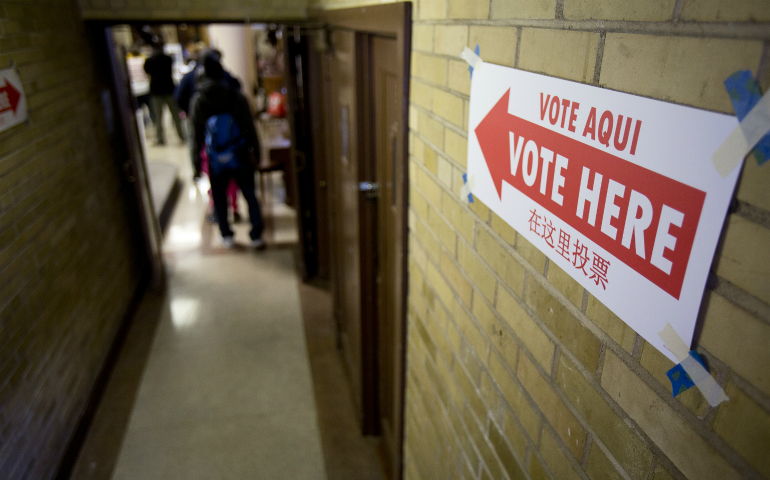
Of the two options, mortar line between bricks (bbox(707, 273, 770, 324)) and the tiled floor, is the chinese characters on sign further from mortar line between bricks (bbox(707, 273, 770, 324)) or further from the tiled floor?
the tiled floor

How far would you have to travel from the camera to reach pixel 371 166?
2.37 metres

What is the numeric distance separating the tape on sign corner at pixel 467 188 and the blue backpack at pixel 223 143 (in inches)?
146

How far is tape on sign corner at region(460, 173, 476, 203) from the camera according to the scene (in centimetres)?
117

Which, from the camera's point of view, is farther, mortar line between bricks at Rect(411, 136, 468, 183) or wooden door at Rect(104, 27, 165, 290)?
wooden door at Rect(104, 27, 165, 290)

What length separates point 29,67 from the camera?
2549 millimetres

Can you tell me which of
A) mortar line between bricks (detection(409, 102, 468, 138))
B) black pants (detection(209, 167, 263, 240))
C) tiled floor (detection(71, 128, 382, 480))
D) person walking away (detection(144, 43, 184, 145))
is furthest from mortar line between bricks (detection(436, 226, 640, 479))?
person walking away (detection(144, 43, 184, 145))

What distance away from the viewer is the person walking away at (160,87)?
299 inches

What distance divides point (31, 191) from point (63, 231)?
0.40 metres

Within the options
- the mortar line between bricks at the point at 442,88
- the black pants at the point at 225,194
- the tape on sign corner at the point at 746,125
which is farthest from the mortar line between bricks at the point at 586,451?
the black pants at the point at 225,194

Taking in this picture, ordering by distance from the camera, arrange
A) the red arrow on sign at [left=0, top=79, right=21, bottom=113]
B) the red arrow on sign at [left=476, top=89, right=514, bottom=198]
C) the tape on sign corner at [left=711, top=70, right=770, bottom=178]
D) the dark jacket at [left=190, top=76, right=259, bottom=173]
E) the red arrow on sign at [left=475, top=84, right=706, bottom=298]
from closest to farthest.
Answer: the tape on sign corner at [left=711, top=70, right=770, bottom=178] → the red arrow on sign at [left=475, top=84, right=706, bottom=298] → the red arrow on sign at [left=476, top=89, right=514, bottom=198] → the red arrow on sign at [left=0, top=79, right=21, bottom=113] → the dark jacket at [left=190, top=76, right=259, bottom=173]

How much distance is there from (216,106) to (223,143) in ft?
1.08

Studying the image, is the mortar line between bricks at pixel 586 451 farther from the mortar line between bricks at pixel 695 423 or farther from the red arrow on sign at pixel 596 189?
the red arrow on sign at pixel 596 189

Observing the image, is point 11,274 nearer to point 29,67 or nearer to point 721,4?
point 29,67

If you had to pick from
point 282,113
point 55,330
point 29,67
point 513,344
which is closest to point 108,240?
point 55,330
